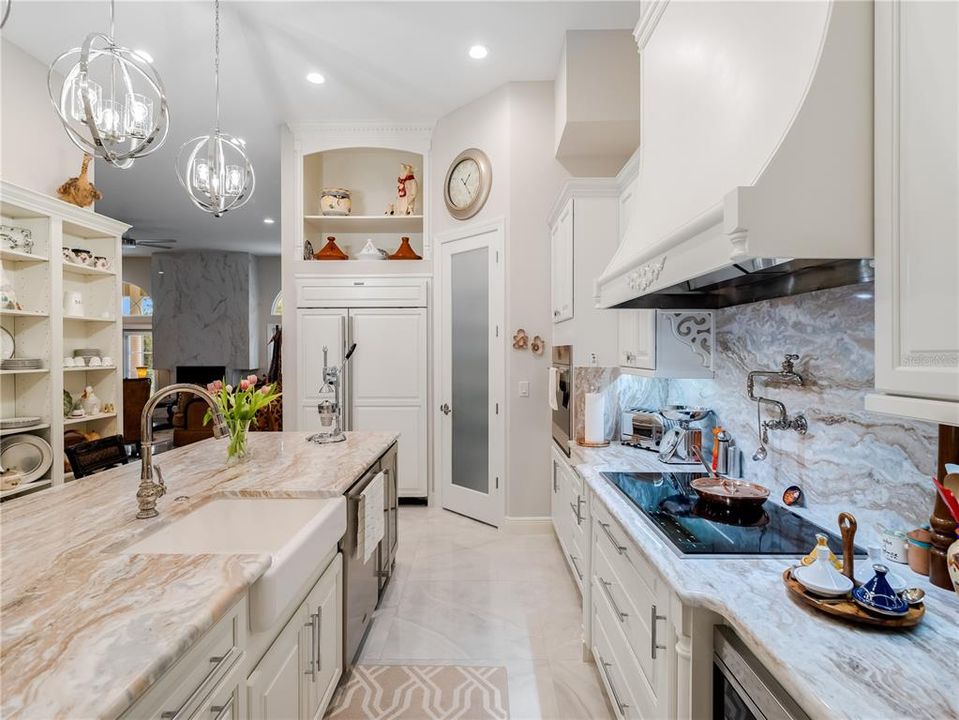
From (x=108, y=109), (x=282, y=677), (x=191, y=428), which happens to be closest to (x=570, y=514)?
(x=282, y=677)

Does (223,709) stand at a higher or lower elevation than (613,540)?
lower

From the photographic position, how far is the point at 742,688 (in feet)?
3.05

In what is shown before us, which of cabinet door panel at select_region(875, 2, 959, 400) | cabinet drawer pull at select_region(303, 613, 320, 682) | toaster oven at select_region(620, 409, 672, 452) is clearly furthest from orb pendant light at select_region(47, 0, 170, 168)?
toaster oven at select_region(620, 409, 672, 452)

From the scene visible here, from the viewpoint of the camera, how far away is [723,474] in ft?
6.40

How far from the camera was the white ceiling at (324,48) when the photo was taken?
290cm

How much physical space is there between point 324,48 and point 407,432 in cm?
306

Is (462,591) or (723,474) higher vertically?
(723,474)

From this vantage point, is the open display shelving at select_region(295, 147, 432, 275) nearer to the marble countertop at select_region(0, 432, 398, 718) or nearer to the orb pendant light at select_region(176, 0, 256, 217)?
the orb pendant light at select_region(176, 0, 256, 217)

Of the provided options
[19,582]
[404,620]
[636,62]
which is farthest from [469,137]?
[19,582]

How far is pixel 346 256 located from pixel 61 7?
2371mm

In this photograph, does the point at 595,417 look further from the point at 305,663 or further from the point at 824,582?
the point at 305,663

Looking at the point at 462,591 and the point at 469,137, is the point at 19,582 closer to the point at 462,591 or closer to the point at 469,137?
the point at 462,591

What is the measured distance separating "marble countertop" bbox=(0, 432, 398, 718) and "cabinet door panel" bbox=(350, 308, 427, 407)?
250cm

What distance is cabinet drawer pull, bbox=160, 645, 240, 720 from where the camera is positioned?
0.83m
